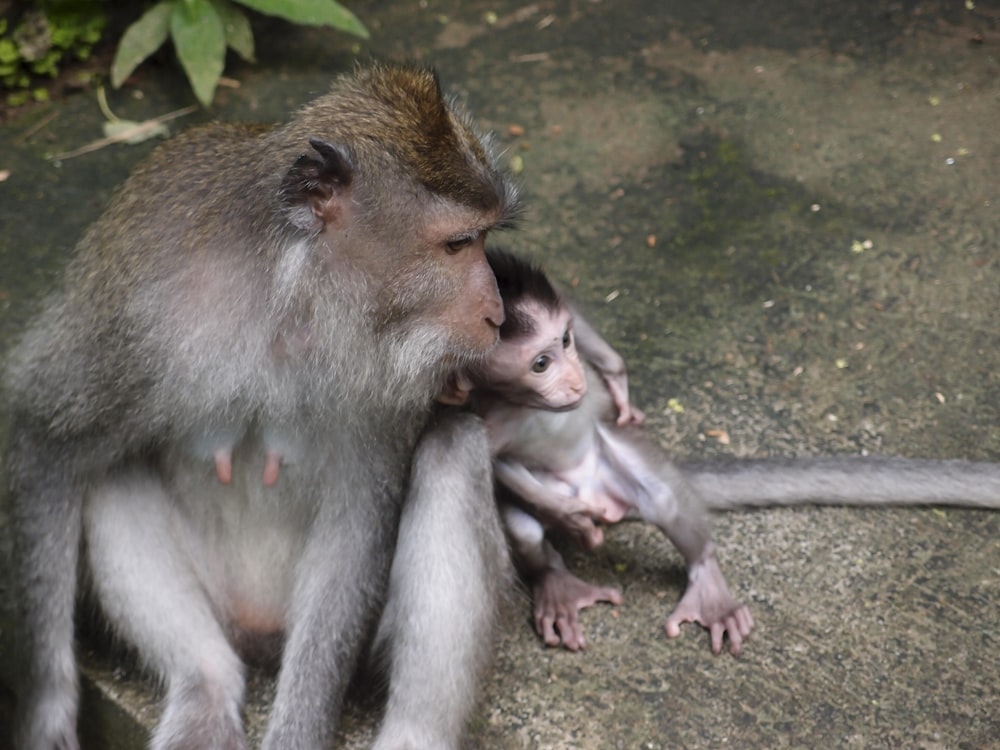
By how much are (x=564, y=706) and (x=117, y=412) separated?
1.32 metres

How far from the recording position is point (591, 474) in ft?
11.3

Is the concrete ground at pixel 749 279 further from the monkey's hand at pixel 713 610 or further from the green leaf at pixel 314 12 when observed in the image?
the green leaf at pixel 314 12

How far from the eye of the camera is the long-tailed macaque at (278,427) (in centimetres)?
267

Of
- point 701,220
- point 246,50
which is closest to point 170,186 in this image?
point 701,220

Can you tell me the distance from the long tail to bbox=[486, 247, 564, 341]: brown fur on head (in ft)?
2.55

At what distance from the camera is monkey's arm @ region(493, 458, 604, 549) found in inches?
129

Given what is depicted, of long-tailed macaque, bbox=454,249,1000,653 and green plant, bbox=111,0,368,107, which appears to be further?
green plant, bbox=111,0,368,107

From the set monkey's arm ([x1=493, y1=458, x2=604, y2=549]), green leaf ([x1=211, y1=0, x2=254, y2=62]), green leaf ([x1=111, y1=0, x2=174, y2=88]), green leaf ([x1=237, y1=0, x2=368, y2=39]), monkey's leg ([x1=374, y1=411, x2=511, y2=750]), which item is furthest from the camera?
green leaf ([x1=211, y1=0, x2=254, y2=62])

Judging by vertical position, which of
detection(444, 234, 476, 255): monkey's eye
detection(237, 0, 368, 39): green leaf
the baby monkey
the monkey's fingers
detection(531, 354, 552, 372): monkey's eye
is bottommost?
the baby monkey

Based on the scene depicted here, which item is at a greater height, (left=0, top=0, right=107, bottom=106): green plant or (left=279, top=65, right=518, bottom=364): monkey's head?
(left=279, top=65, right=518, bottom=364): monkey's head

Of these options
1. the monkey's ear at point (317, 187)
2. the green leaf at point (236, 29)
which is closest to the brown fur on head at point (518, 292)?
the monkey's ear at point (317, 187)

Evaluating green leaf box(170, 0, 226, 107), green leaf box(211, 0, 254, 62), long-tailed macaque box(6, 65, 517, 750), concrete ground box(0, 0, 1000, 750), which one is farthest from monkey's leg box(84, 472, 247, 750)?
green leaf box(211, 0, 254, 62)

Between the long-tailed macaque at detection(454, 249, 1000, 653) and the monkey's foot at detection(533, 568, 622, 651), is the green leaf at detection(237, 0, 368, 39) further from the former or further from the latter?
the monkey's foot at detection(533, 568, 622, 651)

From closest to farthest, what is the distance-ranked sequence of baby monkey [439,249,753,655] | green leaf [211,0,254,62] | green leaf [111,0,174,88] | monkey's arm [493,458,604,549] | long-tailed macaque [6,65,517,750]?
long-tailed macaque [6,65,517,750] → baby monkey [439,249,753,655] → monkey's arm [493,458,604,549] → green leaf [111,0,174,88] → green leaf [211,0,254,62]
